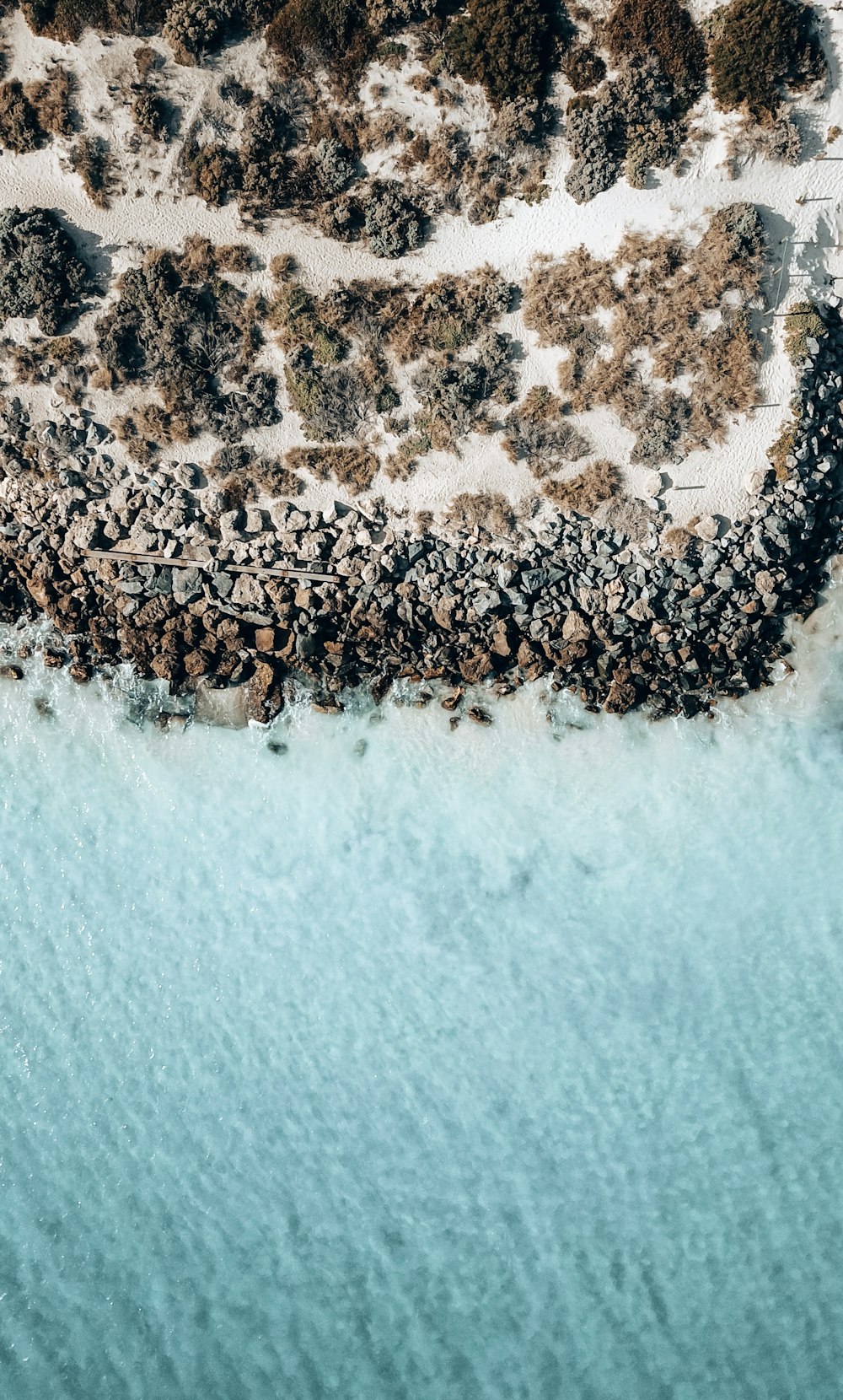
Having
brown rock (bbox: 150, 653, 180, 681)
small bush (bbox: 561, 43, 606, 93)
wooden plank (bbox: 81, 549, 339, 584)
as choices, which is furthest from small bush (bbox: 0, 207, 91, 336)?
small bush (bbox: 561, 43, 606, 93)

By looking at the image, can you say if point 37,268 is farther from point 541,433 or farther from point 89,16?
point 541,433

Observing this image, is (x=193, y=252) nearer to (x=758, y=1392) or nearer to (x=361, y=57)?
(x=361, y=57)

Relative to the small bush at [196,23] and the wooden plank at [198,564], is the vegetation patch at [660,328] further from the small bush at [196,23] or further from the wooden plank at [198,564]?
the small bush at [196,23]

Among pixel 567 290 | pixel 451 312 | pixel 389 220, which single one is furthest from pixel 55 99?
pixel 567 290

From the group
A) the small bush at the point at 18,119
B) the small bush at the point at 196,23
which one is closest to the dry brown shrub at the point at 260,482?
the small bush at the point at 18,119

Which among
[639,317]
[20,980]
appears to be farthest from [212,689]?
[639,317]
